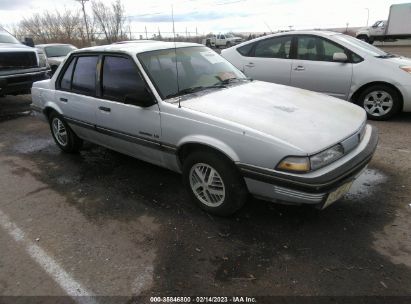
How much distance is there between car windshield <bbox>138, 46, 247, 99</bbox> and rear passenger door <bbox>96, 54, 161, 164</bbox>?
0.17 meters

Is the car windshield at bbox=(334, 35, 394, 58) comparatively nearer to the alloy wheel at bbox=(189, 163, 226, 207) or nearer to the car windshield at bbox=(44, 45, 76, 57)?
the alloy wheel at bbox=(189, 163, 226, 207)

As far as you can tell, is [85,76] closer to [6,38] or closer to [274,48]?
[274,48]

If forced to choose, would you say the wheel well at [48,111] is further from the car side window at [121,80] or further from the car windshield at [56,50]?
the car windshield at [56,50]

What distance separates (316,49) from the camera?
624cm

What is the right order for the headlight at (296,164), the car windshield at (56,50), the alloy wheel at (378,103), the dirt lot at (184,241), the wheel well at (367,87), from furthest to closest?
the car windshield at (56,50), the alloy wheel at (378,103), the wheel well at (367,87), the headlight at (296,164), the dirt lot at (184,241)

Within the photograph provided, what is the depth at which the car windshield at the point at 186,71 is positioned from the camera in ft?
11.8

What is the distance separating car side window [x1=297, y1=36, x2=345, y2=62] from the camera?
611 centimetres

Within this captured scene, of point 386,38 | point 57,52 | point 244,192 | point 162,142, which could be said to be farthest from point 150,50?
point 386,38

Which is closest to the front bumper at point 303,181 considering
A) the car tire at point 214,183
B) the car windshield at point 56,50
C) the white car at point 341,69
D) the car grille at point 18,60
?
the car tire at point 214,183

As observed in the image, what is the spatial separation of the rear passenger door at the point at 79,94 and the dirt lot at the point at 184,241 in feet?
2.33

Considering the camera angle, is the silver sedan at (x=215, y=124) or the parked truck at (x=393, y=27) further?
the parked truck at (x=393, y=27)

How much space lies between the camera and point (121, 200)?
377 centimetres

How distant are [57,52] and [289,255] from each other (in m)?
13.6

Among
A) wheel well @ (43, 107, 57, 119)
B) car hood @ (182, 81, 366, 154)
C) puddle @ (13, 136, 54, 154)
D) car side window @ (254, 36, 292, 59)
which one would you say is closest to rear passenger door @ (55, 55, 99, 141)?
wheel well @ (43, 107, 57, 119)
